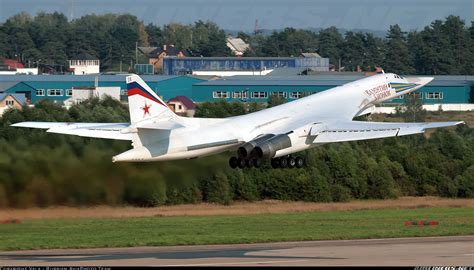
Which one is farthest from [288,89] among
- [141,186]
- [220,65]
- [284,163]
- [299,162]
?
[141,186]

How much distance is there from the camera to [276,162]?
56719mm

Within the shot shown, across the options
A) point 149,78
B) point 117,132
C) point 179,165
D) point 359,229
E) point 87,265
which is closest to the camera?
point 87,265

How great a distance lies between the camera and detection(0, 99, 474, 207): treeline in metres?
53.7

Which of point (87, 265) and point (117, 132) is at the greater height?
point (117, 132)

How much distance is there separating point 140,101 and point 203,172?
7001 millimetres

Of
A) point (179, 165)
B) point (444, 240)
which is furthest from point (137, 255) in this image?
point (444, 240)

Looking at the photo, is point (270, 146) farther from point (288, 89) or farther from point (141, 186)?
point (288, 89)

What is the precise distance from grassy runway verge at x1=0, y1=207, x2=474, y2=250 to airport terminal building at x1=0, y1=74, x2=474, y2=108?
232 feet

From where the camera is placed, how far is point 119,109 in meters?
95.8

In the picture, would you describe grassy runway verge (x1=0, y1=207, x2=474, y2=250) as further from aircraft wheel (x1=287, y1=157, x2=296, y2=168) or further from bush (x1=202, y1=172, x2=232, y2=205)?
bush (x1=202, y1=172, x2=232, y2=205)

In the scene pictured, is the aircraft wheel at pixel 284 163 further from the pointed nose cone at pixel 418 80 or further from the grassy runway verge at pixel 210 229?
the pointed nose cone at pixel 418 80

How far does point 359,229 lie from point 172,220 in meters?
11.3

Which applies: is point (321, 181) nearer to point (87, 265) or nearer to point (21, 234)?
point (21, 234)

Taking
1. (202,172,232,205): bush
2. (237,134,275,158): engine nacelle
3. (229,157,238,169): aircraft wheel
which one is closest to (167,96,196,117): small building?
(202,172,232,205): bush
